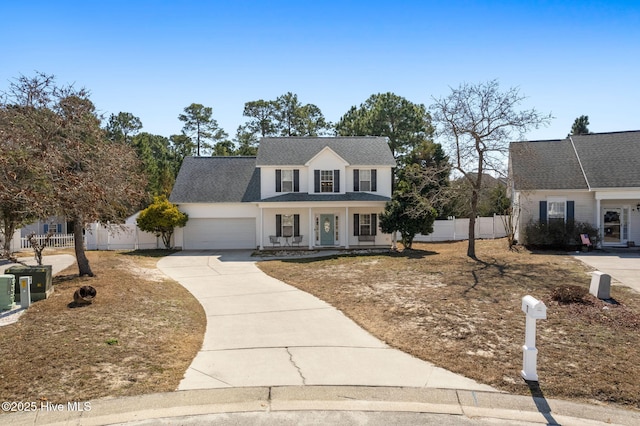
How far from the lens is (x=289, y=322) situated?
372 inches

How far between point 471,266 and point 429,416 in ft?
39.3

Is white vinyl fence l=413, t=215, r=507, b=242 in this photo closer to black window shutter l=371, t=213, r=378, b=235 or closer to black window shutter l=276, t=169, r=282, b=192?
black window shutter l=371, t=213, r=378, b=235

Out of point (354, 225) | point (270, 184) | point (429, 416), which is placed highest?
point (270, 184)

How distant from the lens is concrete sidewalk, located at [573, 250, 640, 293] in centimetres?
1338

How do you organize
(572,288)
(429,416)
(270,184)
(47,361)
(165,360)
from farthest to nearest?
(270,184)
(572,288)
(165,360)
(47,361)
(429,416)

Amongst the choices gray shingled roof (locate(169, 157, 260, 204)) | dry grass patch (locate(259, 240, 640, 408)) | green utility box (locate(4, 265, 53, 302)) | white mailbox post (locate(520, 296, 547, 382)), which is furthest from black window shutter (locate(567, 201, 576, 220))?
green utility box (locate(4, 265, 53, 302))

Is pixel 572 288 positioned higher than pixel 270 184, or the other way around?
pixel 270 184

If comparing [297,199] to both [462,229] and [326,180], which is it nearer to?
[326,180]

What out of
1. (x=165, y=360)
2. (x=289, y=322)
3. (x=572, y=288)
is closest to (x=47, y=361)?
(x=165, y=360)

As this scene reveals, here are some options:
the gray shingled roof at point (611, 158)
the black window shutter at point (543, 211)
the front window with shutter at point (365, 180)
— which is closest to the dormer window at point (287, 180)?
the front window with shutter at point (365, 180)

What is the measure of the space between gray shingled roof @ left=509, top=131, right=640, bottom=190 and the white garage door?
15.5 metres

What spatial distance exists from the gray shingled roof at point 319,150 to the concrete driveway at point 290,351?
47.0 feet

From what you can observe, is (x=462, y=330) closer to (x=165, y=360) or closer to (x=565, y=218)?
(x=165, y=360)

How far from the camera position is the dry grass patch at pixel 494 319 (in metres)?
6.34
